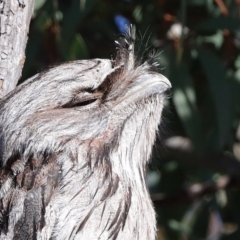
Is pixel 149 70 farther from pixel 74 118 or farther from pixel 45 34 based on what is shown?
pixel 45 34

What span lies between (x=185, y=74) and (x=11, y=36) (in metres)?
1.97

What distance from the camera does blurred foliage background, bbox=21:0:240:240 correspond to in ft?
16.4

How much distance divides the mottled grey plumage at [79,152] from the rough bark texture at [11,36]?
0.57 feet

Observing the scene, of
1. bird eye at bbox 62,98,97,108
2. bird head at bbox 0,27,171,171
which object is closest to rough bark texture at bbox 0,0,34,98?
bird head at bbox 0,27,171,171

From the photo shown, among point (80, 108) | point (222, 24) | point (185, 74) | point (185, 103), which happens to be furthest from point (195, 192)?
point (80, 108)

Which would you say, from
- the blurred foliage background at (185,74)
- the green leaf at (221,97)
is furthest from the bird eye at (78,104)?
the green leaf at (221,97)

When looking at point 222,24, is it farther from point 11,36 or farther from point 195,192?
point 11,36

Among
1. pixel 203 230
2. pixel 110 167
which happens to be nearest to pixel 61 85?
pixel 110 167

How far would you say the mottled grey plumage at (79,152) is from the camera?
309cm

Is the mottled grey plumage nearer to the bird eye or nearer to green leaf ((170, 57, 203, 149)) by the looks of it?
the bird eye

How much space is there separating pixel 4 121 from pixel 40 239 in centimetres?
48

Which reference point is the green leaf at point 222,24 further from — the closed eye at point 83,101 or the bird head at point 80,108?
the closed eye at point 83,101

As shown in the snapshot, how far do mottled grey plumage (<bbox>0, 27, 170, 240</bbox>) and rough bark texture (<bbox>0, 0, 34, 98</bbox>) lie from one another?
17 centimetres

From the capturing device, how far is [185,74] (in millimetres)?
5227
